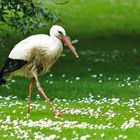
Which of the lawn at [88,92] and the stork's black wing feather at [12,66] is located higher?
the stork's black wing feather at [12,66]

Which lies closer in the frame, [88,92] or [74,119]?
[74,119]

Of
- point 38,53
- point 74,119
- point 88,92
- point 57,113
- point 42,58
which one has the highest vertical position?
point 38,53

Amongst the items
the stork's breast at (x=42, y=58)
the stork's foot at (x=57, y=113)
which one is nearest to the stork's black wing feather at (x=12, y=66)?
the stork's breast at (x=42, y=58)

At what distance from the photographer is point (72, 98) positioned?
22.8 m

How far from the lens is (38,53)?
18156 mm

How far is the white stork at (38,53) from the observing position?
18.0 meters

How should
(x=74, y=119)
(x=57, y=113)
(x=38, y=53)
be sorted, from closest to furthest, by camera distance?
(x=74, y=119)
(x=57, y=113)
(x=38, y=53)

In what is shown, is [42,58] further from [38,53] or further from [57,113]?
[57,113]

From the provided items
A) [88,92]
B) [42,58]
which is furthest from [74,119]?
[88,92]

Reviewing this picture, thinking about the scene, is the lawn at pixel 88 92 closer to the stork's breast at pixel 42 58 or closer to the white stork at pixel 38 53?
the white stork at pixel 38 53

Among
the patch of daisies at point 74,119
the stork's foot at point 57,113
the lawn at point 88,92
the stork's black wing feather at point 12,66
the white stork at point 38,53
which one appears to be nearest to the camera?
the patch of daisies at point 74,119

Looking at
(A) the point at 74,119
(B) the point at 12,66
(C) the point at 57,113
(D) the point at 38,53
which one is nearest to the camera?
(A) the point at 74,119

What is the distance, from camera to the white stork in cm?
1798

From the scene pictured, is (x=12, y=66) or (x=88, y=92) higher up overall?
(x=12, y=66)
